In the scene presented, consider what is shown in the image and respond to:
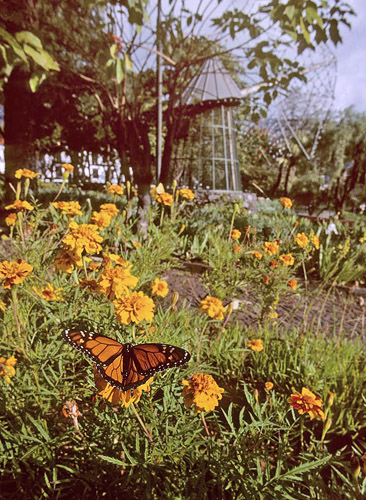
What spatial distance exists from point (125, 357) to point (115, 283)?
30 centimetres

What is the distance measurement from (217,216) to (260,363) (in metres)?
4.01

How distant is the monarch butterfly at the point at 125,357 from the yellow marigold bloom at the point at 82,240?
1.30 feet


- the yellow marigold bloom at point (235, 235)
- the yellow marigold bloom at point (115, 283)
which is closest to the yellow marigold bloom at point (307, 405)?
the yellow marigold bloom at point (115, 283)

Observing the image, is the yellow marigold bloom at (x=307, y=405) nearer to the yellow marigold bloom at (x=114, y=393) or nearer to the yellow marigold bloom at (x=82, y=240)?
the yellow marigold bloom at (x=114, y=393)

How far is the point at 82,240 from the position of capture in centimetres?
127

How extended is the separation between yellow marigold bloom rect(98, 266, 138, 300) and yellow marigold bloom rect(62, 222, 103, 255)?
15 centimetres

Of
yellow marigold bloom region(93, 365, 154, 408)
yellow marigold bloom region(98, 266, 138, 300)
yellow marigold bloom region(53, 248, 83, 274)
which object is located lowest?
yellow marigold bloom region(93, 365, 154, 408)

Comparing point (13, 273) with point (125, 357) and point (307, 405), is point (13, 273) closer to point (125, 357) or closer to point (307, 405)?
point (125, 357)

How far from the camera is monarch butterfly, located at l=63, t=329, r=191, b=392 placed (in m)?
0.86

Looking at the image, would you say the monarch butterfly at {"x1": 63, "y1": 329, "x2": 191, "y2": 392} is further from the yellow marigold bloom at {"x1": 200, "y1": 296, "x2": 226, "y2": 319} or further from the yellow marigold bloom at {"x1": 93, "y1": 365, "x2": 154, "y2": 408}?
the yellow marigold bloom at {"x1": 200, "y1": 296, "x2": 226, "y2": 319}

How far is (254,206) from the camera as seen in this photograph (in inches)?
350

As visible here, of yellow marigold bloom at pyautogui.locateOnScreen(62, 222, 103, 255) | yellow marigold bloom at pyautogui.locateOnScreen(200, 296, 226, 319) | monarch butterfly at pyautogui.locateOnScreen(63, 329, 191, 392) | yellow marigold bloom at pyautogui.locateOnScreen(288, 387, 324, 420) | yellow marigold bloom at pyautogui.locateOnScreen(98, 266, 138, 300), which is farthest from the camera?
yellow marigold bloom at pyautogui.locateOnScreen(200, 296, 226, 319)

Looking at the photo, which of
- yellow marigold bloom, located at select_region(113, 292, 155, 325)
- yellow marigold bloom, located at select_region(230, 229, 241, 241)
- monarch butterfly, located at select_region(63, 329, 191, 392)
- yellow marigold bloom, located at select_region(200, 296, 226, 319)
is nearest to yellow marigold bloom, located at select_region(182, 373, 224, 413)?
monarch butterfly, located at select_region(63, 329, 191, 392)

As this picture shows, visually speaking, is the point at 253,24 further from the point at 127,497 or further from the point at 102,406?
the point at 127,497
